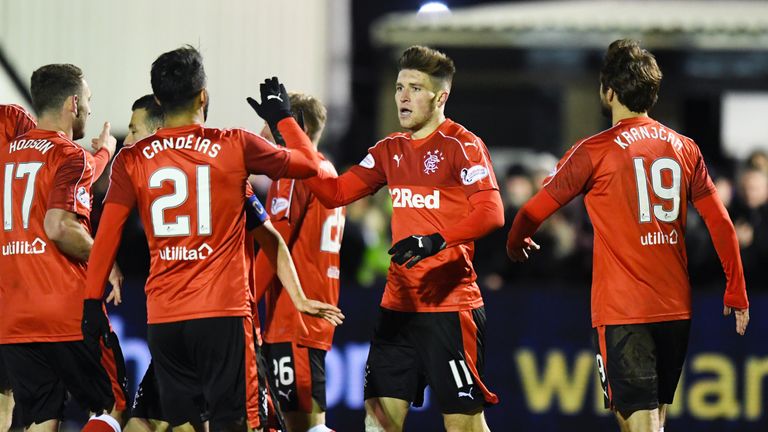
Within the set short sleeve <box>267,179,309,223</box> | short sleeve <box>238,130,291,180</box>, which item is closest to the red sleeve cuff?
short sleeve <box>267,179,309,223</box>

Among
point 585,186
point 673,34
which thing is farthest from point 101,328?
point 673,34

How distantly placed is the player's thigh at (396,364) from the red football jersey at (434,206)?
8 centimetres

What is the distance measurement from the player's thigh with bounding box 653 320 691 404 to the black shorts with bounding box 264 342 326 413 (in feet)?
6.94

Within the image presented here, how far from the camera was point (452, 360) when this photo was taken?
258 inches

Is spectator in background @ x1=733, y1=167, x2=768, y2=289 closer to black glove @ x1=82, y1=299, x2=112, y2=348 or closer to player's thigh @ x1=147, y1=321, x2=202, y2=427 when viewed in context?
player's thigh @ x1=147, y1=321, x2=202, y2=427

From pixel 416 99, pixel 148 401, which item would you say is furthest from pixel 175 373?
pixel 416 99

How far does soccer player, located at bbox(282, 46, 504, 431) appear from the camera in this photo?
21.5 feet

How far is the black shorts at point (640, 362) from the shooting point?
20.6ft

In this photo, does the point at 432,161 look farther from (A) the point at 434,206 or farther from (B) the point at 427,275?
(B) the point at 427,275

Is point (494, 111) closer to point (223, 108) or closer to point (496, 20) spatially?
point (496, 20)

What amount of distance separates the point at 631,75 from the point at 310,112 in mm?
2108

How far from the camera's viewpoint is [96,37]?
13711 mm

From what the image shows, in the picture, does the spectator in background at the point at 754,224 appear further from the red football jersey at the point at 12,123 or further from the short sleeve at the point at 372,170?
the red football jersey at the point at 12,123

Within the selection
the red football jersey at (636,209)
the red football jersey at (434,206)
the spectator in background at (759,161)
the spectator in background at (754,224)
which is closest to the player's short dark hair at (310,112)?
the red football jersey at (434,206)
